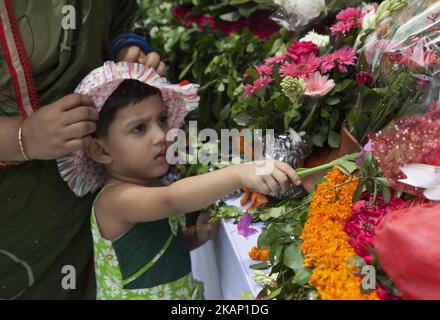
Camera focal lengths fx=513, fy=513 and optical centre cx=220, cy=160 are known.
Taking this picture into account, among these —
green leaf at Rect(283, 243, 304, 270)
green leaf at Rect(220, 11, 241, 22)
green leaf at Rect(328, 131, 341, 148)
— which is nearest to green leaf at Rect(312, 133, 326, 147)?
green leaf at Rect(328, 131, 341, 148)

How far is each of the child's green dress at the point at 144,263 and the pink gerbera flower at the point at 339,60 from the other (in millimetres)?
525

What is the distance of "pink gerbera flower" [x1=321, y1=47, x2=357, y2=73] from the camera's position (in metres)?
1.09

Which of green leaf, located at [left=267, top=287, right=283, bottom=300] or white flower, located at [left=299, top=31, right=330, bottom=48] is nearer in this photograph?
green leaf, located at [left=267, top=287, right=283, bottom=300]

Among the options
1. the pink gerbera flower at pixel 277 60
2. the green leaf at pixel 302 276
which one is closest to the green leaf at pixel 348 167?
the green leaf at pixel 302 276

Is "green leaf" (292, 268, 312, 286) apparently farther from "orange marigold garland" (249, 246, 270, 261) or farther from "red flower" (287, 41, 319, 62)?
"red flower" (287, 41, 319, 62)

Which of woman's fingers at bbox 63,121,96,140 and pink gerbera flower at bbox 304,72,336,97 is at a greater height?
pink gerbera flower at bbox 304,72,336,97

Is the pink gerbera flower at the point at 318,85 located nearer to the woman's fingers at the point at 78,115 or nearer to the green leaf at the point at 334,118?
the green leaf at the point at 334,118

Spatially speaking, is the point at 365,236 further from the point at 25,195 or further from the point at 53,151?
the point at 25,195

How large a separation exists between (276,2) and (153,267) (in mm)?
740

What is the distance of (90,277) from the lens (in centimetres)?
142

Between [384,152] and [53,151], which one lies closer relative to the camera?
[384,152]

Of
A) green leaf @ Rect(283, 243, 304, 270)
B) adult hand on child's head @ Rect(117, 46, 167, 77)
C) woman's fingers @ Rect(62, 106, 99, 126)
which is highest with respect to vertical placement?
adult hand on child's head @ Rect(117, 46, 167, 77)
